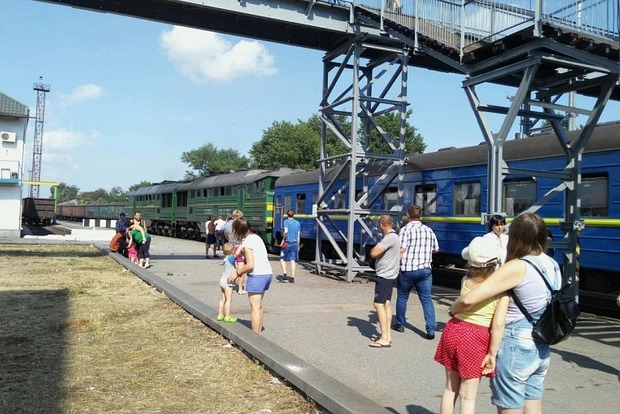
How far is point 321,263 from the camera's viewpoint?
15672 mm

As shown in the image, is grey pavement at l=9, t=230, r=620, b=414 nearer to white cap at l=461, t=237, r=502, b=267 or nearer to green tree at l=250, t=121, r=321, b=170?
white cap at l=461, t=237, r=502, b=267

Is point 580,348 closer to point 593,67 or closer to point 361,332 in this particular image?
point 361,332

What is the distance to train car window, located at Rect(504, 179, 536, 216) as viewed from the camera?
11.9 m

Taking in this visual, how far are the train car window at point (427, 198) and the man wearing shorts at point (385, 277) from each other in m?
6.58

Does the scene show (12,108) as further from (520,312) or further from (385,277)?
(520,312)

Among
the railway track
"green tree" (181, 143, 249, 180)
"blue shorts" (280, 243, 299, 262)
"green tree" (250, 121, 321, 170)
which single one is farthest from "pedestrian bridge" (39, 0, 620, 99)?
"green tree" (181, 143, 249, 180)

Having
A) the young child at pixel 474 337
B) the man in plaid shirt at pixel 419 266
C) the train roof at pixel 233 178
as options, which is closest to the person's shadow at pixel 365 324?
the man in plaid shirt at pixel 419 266

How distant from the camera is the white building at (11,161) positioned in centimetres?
2950

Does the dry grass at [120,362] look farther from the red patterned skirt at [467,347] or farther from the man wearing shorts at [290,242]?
the man wearing shorts at [290,242]

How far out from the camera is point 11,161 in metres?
29.8

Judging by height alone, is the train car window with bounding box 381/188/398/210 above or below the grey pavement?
above

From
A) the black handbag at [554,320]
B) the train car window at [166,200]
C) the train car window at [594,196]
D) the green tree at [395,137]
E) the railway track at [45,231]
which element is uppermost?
the green tree at [395,137]

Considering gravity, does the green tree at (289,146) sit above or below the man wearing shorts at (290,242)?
above

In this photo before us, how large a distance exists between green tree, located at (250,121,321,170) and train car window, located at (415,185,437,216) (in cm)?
5300
